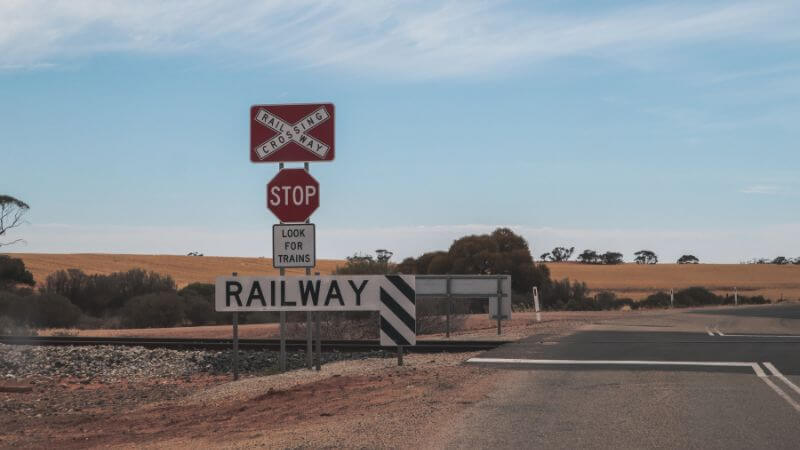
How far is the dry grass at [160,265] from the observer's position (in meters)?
76.0

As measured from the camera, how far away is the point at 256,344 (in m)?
20.8

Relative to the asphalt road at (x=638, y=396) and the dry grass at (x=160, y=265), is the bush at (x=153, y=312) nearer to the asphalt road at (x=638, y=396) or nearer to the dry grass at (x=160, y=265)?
the asphalt road at (x=638, y=396)

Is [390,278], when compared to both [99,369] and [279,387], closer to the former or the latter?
[279,387]

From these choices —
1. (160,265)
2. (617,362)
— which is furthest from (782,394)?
(160,265)

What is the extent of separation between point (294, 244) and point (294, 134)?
5.62 feet

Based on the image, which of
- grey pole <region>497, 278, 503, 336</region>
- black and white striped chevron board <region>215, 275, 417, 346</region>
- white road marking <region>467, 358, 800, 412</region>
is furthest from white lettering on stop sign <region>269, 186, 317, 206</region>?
grey pole <region>497, 278, 503, 336</region>

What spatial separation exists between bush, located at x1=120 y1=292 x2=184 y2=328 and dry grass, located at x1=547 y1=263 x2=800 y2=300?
45.3m

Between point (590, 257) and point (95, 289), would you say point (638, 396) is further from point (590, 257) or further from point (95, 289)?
point (590, 257)

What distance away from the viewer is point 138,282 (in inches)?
1780

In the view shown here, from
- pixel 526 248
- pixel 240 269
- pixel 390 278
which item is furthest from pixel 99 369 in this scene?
pixel 240 269

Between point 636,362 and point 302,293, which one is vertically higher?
point 302,293

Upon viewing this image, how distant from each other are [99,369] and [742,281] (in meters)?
84.9

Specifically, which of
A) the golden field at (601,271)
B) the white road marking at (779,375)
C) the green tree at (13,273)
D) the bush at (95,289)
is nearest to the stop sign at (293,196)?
the white road marking at (779,375)

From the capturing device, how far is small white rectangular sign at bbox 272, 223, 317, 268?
1462 centimetres
